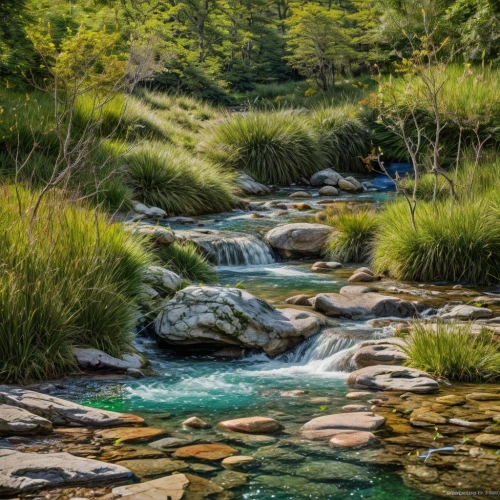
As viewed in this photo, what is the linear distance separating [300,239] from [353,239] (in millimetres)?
725

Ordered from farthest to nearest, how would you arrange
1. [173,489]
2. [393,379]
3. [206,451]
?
[393,379]
[206,451]
[173,489]

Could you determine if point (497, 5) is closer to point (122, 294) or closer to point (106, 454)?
point (122, 294)

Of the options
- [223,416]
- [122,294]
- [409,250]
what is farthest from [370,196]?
[223,416]

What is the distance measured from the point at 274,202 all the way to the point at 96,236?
7827 millimetres

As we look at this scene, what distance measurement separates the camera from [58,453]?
3568 mm

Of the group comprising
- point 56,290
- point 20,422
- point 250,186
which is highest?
point 56,290

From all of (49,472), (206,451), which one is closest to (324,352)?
(206,451)

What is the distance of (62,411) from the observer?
4.24 m

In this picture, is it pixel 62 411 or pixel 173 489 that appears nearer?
pixel 173 489

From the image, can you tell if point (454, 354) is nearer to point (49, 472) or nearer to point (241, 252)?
point (49, 472)

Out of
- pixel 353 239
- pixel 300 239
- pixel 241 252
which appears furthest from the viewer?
pixel 300 239

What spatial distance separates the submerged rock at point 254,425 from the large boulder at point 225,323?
6.34 ft

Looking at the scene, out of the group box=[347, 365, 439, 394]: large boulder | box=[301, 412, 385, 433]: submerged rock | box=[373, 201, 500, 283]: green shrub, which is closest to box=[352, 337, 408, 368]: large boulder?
box=[347, 365, 439, 394]: large boulder

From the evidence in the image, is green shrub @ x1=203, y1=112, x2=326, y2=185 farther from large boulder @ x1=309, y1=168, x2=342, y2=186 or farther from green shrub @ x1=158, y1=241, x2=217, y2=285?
green shrub @ x1=158, y1=241, x2=217, y2=285
